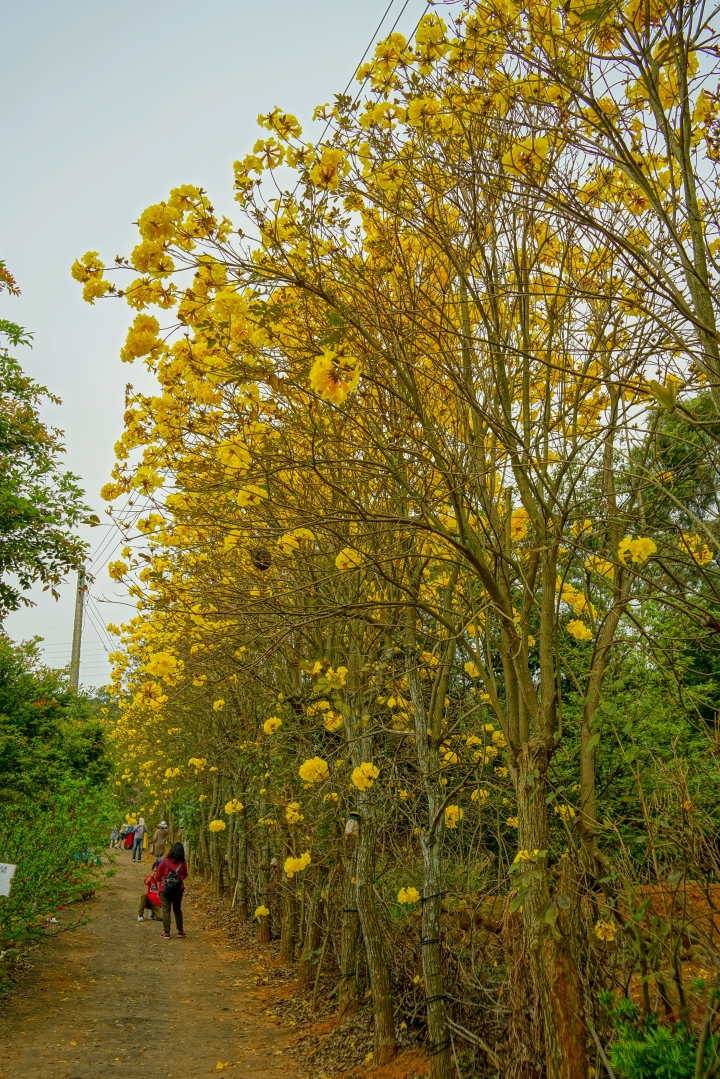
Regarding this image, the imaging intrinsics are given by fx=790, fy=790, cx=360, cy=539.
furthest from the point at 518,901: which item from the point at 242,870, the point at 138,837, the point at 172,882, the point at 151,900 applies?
the point at 138,837

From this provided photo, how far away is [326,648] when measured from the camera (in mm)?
7445

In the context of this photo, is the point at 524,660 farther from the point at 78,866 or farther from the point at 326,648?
the point at 78,866

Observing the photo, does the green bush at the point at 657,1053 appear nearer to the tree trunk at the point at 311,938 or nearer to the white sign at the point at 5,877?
the white sign at the point at 5,877

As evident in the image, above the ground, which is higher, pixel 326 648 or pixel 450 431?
pixel 450 431

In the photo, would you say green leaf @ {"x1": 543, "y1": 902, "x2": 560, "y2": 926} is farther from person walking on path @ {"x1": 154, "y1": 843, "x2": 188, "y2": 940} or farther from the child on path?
the child on path

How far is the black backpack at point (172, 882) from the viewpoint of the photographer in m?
11.8

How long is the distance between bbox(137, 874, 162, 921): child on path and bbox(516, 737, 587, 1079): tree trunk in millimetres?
11412

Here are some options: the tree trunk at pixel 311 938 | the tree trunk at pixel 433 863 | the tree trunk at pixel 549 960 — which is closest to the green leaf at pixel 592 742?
the tree trunk at pixel 549 960

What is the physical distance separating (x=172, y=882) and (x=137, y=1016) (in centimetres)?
444

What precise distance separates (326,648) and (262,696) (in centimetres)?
192

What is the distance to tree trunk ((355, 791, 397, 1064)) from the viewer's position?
5.82 meters

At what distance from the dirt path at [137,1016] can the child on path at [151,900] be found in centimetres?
162

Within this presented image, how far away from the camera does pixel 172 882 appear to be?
11820 mm

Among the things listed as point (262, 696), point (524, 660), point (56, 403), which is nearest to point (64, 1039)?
point (262, 696)
